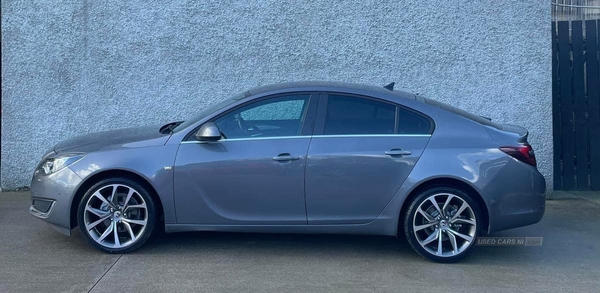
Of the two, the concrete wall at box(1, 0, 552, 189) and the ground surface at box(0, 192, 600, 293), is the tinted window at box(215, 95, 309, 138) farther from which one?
the concrete wall at box(1, 0, 552, 189)

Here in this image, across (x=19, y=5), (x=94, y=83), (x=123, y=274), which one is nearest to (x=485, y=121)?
(x=123, y=274)

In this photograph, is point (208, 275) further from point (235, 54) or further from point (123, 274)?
point (235, 54)

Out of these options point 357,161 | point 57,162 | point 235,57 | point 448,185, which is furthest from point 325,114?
point 235,57

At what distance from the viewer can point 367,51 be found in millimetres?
8727

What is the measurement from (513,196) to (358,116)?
1496mm

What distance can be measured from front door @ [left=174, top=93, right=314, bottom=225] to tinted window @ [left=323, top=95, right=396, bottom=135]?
0.75 feet

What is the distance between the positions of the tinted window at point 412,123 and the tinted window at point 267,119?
33.5 inches

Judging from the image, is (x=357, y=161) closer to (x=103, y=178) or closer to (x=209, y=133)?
(x=209, y=133)

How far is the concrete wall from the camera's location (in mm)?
8656

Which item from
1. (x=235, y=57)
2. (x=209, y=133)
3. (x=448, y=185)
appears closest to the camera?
(x=209, y=133)

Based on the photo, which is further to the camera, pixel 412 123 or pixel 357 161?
pixel 412 123

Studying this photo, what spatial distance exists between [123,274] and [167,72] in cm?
355

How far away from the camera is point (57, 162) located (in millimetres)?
6246

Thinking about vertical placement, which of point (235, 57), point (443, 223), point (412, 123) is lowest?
point (443, 223)
